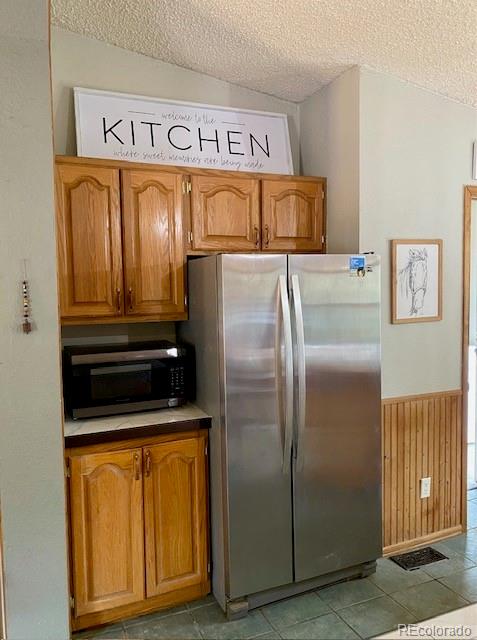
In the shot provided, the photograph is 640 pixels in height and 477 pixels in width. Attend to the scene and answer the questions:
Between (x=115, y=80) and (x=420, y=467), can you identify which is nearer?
(x=115, y=80)

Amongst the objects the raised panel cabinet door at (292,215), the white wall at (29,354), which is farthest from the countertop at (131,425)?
the raised panel cabinet door at (292,215)

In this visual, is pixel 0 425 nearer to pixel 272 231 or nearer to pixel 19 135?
pixel 19 135

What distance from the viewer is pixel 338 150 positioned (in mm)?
2885

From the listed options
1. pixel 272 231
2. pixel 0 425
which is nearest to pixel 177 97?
pixel 272 231

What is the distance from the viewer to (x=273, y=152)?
10.1 ft

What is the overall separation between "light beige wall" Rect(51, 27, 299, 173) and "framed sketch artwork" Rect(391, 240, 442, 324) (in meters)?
1.26

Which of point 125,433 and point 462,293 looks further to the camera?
point 462,293

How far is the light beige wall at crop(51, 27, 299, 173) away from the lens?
8.67 feet

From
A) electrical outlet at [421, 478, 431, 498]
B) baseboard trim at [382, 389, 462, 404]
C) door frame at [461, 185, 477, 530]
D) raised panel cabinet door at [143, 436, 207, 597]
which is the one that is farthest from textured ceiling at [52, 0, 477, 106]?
electrical outlet at [421, 478, 431, 498]

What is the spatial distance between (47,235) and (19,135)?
1.25 feet

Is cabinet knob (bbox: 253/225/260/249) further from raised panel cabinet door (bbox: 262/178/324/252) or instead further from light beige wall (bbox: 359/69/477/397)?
light beige wall (bbox: 359/69/477/397)

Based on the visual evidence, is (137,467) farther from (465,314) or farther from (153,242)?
(465,314)

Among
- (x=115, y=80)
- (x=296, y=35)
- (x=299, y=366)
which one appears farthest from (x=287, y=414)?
(x=115, y=80)

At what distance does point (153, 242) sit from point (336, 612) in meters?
2.01
